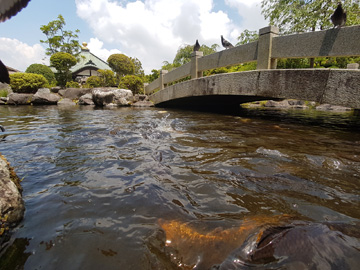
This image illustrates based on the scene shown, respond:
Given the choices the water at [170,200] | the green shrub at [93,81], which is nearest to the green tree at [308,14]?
the water at [170,200]

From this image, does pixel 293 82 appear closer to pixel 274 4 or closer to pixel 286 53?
pixel 286 53

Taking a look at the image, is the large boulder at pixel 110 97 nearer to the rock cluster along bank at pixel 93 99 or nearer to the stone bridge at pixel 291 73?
the rock cluster along bank at pixel 93 99

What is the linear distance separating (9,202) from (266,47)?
6.80 m

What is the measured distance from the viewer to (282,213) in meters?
1.73

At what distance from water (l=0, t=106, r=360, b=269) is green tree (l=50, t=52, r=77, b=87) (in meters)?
20.2

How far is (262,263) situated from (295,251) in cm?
22

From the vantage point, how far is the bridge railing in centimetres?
469

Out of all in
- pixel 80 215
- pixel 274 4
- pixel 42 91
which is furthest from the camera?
pixel 274 4

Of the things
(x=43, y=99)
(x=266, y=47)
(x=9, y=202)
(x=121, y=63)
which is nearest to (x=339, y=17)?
(x=266, y=47)

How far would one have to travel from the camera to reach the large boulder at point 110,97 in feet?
47.5

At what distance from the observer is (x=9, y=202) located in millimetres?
1557

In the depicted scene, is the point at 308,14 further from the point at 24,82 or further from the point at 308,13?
the point at 24,82

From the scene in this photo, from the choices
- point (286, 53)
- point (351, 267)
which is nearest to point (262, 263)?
point (351, 267)

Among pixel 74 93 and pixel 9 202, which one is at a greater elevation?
pixel 74 93
